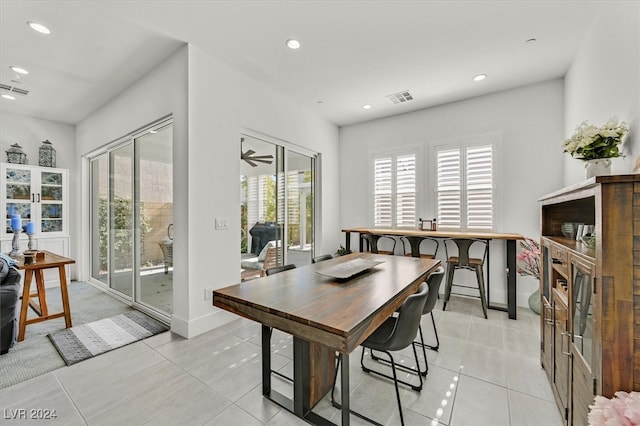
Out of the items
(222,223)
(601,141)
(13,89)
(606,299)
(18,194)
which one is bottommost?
(606,299)

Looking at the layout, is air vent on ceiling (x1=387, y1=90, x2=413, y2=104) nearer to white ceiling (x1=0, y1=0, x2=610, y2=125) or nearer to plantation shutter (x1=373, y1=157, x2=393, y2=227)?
white ceiling (x1=0, y1=0, x2=610, y2=125)

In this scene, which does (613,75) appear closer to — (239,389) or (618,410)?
(618,410)

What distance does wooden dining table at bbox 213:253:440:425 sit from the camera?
1217 mm

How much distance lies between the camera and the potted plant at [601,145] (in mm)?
1710

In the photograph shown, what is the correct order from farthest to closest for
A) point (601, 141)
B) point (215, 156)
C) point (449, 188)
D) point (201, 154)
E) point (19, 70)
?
point (449, 188), point (19, 70), point (215, 156), point (201, 154), point (601, 141)

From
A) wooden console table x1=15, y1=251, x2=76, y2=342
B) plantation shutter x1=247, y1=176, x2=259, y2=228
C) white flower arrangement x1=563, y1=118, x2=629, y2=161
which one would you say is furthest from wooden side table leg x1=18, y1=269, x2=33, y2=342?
white flower arrangement x1=563, y1=118, x2=629, y2=161

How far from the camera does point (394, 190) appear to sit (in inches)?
186

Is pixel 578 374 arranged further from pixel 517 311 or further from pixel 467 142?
pixel 467 142

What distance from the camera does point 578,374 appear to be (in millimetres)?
1320

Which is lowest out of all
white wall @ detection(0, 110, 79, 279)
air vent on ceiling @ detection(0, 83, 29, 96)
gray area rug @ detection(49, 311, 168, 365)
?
gray area rug @ detection(49, 311, 168, 365)

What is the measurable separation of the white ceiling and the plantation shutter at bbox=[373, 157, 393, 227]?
1.35 m

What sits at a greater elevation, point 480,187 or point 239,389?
point 480,187

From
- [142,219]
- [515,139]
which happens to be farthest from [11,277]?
[515,139]

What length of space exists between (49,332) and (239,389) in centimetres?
252
